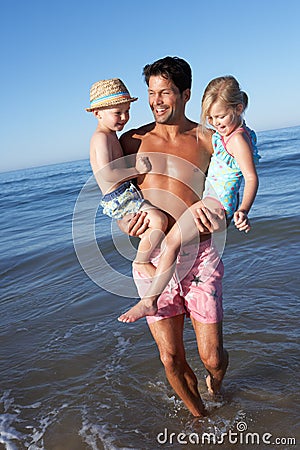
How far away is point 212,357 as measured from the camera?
3.42 metres

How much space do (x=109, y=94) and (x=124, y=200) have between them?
0.77 m

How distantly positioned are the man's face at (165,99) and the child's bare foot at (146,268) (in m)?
1.03

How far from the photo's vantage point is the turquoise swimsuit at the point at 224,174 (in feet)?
Answer: 10.3

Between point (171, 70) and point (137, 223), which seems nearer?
point (171, 70)

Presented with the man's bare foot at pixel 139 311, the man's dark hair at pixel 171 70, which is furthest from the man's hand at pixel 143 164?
the man's bare foot at pixel 139 311

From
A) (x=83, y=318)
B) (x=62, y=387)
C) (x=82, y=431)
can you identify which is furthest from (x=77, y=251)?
(x=82, y=431)

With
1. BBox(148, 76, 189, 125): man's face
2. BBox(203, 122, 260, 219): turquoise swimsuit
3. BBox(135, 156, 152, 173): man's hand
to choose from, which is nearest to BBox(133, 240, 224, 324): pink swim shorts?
BBox(203, 122, 260, 219): turquoise swimsuit

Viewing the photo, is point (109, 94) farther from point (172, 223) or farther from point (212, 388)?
point (212, 388)

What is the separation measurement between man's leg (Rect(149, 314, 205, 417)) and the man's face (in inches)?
57.8

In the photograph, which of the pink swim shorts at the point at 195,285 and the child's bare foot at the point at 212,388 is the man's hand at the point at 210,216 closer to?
the pink swim shorts at the point at 195,285

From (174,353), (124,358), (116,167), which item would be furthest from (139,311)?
(124,358)

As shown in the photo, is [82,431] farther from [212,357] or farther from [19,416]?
[212,357]

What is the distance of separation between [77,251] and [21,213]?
27.4ft

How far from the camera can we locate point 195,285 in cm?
335
